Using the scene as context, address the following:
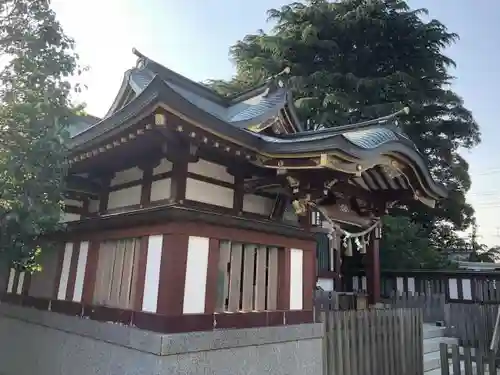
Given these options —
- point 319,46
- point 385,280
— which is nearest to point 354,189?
point 385,280

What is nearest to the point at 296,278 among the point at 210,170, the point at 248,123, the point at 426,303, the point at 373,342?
the point at 373,342

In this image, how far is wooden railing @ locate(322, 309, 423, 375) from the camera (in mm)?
5395

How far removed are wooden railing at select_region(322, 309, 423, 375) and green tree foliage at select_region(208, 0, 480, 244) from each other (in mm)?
9183

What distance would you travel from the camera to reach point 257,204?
5539 mm

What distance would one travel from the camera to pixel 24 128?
430cm

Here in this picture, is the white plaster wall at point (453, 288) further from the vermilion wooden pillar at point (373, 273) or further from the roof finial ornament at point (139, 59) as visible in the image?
the roof finial ornament at point (139, 59)

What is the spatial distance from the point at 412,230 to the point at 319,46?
7953 mm

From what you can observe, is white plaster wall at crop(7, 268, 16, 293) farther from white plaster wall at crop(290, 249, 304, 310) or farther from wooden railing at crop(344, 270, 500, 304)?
wooden railing at crop(344, 270, 500, 304)

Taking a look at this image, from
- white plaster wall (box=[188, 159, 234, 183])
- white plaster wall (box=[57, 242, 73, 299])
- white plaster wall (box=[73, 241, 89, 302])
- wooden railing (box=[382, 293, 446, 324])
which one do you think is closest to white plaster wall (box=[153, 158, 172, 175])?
white plaster wall (box=[188, 159, 234, 183])

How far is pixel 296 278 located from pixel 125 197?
8.89 feet

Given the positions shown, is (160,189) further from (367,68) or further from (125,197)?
(367,68)

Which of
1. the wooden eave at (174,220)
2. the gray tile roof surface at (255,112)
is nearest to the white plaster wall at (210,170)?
the wooden eave at (174,220)

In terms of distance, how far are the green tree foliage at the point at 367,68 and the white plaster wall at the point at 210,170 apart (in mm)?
9822

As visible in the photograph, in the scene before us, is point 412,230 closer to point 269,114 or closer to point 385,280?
point 385,280
